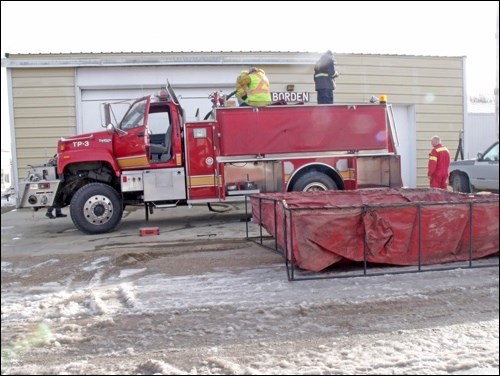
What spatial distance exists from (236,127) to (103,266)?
436 centimetres

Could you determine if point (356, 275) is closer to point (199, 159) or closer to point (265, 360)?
point (265, 360)

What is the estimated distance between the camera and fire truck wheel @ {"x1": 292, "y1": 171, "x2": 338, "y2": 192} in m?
10.4

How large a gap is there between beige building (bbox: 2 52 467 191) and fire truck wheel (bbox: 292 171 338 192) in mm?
5334

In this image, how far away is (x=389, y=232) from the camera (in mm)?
6117

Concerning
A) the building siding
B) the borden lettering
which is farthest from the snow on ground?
the building siding

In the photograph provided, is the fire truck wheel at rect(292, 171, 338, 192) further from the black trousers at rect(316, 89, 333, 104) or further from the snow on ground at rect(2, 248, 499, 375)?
the snow on ground at rect(2, 248, 499, 375)

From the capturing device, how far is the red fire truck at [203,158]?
31.8ft

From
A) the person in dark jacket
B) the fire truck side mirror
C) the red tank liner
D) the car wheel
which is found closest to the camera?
the red tank liner

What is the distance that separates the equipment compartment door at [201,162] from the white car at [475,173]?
23.7ft

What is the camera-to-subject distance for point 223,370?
3586 mm

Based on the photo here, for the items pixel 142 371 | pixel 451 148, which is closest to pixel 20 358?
pixel 142 371

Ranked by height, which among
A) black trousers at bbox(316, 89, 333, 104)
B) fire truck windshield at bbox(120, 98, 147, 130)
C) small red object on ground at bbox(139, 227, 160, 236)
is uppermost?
black trousers at bbox(316, 89, 333, 104)

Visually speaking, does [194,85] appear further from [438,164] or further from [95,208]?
[438,164]

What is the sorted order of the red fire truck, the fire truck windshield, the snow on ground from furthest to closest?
the fire truck windshield
the red fire truck
the snow on ground
